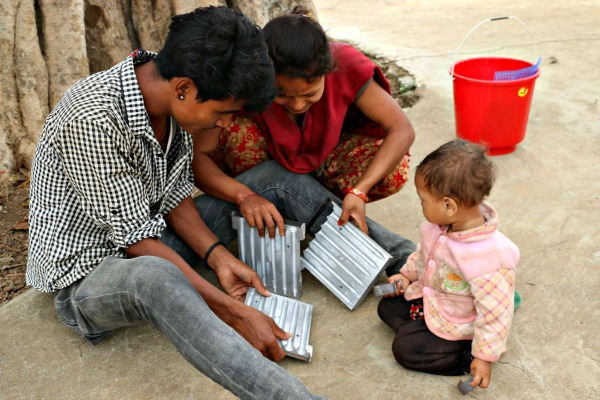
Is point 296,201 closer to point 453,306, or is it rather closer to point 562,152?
point 453,306

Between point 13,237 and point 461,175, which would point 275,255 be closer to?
point 461,175

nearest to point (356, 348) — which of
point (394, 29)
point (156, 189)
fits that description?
point (156, 189)

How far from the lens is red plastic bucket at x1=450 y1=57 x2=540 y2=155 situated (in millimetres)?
3055

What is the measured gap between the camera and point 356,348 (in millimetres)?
2061

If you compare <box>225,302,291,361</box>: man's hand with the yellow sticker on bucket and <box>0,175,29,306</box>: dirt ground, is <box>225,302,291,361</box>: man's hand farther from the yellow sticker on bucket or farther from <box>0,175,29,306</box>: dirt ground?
the yellow sticker on bucket

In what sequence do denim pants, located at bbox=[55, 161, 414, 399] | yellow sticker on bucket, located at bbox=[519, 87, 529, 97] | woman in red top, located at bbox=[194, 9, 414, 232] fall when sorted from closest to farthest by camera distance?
denim pants, located at bbox=[55, 161, 414, 399]
woman in red top, located at bbox=[194, 9, 414, 232]
yellow sticker on bucket, located at bbox=[519, 87, 529, 97]

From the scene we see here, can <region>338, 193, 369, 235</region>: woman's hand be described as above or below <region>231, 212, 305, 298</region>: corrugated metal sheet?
above

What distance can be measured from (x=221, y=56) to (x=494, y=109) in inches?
72.4

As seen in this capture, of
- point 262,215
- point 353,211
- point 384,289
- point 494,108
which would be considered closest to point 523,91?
point 494,108

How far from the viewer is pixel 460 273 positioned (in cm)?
187

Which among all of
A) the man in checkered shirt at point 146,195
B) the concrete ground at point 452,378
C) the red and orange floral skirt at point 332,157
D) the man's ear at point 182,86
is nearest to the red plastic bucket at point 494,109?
the concrete ground at point 452,378

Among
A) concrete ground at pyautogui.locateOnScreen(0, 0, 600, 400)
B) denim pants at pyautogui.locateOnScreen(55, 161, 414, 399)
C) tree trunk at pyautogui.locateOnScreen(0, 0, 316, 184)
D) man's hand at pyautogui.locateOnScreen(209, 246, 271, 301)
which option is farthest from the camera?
tree trunk at pyautogui.locateOnScreen(0, 0, 316, 184)

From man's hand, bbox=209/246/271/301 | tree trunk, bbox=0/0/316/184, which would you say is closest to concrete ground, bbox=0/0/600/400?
man's hand, bbox=209/246/271/301

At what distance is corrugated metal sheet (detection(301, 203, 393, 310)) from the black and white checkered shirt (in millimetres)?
608
